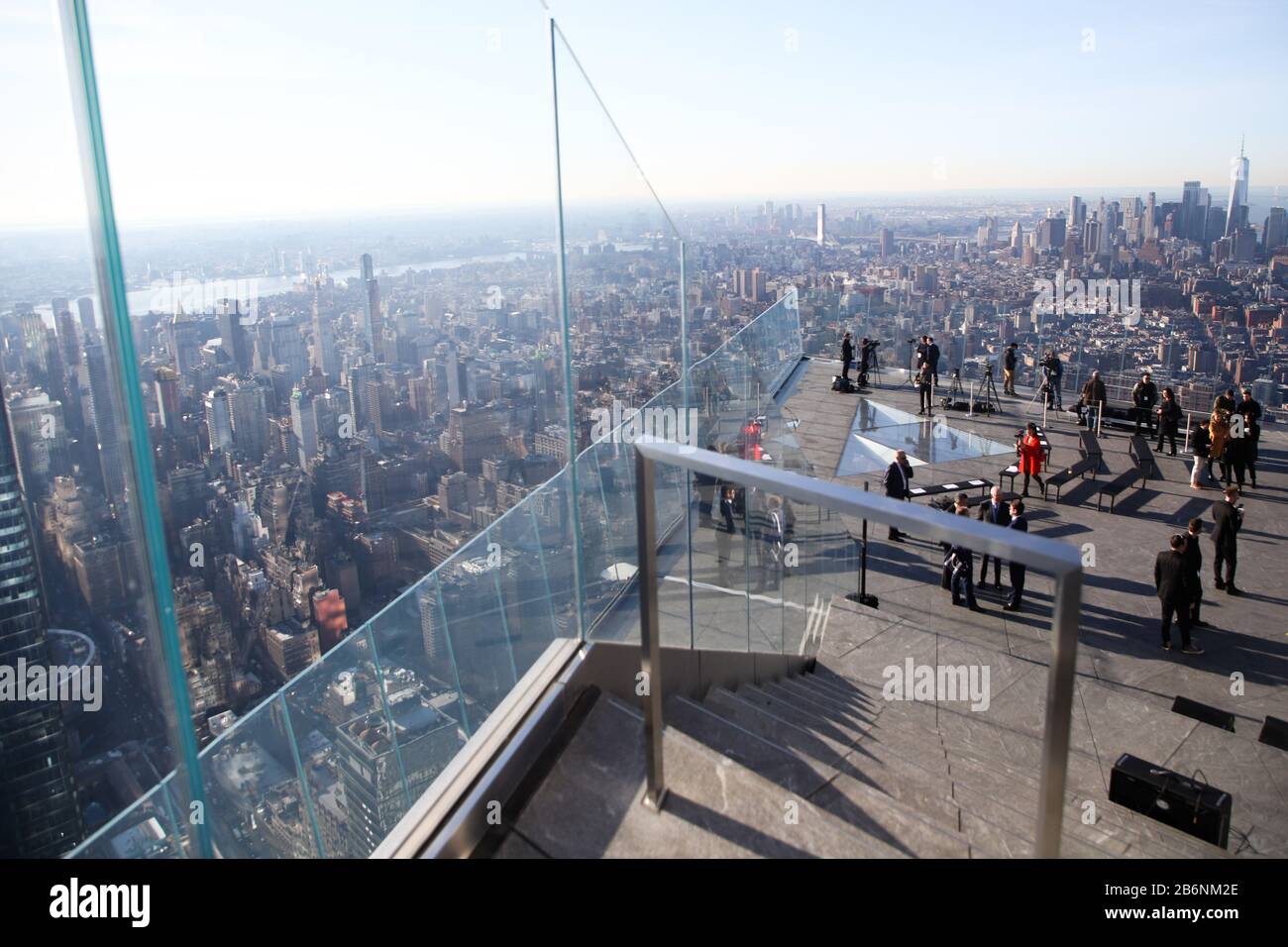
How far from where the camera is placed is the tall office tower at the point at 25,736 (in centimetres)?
287

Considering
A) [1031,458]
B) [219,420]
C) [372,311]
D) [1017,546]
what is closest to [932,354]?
[1031,458]

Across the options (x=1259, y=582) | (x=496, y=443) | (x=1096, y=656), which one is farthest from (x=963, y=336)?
(x=496, y=443)

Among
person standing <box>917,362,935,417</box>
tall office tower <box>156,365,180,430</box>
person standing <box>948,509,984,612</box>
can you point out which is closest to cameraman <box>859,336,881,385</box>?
person standing <box>917,362,935,417</box>

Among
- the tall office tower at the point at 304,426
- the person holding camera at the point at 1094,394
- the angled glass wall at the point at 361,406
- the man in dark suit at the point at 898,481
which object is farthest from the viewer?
the person holding camera at the point at 1094,394

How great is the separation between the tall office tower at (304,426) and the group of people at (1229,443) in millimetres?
13518

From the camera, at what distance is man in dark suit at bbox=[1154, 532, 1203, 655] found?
8.57m

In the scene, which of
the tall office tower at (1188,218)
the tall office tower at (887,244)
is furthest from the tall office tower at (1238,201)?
the tall office tower at (887,244)

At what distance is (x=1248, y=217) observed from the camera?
105ft

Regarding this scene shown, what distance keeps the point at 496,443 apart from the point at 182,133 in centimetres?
242

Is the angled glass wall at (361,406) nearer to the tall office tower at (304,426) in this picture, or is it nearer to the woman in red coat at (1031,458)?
the tall office tower at (304,426)

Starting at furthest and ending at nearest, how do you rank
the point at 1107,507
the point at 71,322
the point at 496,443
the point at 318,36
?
the point at 1107,507
the point at 496,443
the point at 318,36
the point at 71,322

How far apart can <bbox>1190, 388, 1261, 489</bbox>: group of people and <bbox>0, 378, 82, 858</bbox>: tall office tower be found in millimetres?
14994
